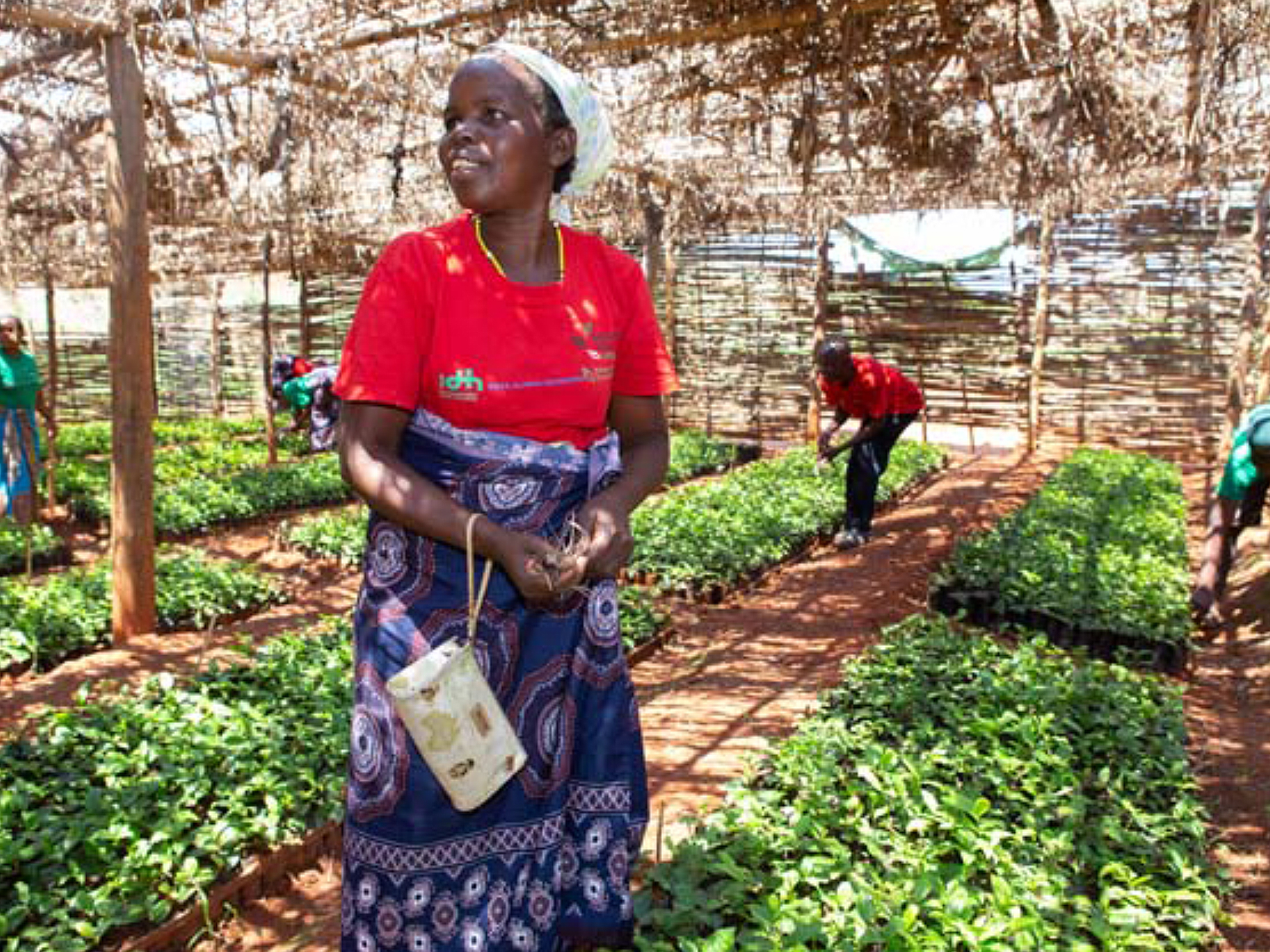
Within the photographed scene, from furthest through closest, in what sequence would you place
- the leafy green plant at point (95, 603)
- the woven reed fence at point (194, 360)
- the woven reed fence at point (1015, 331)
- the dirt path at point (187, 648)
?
1. the woven reed fence at point (194, 360)
2. the woven reed fence at point (1015, 331)
3. the leafy green plant at point (95, 603)
4. the dirt path at point (187, 648)

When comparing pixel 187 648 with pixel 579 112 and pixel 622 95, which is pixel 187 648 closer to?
pixel 579 112

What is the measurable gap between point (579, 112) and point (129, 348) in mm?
4449

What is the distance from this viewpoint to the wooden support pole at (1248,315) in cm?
970

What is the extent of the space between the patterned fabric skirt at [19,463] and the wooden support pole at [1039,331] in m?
11.5

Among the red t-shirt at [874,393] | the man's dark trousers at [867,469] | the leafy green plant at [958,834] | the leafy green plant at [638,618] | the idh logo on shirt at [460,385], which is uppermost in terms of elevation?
the idh logo on shirt at [460,385]

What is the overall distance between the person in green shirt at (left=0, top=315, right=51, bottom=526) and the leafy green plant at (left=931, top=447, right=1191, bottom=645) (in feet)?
22.9

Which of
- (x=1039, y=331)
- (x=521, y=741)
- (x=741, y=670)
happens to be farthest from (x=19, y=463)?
(x=1039, y=331)

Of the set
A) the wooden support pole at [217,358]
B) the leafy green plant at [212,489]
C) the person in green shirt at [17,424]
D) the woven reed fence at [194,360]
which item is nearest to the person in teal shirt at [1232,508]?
the leafy green plant at [212,489]

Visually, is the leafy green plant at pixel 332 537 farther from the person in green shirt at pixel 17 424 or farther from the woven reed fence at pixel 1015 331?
the woven reed fence at pixel 1015 331

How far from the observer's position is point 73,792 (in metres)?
3.46

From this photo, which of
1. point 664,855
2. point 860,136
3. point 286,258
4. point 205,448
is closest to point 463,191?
point 664,855

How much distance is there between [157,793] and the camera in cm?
340

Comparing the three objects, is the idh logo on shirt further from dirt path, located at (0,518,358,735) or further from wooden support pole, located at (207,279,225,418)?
wooden support pole, located at (207,279,225,418)

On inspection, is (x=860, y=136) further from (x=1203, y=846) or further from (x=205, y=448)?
(x=205, y=448)
